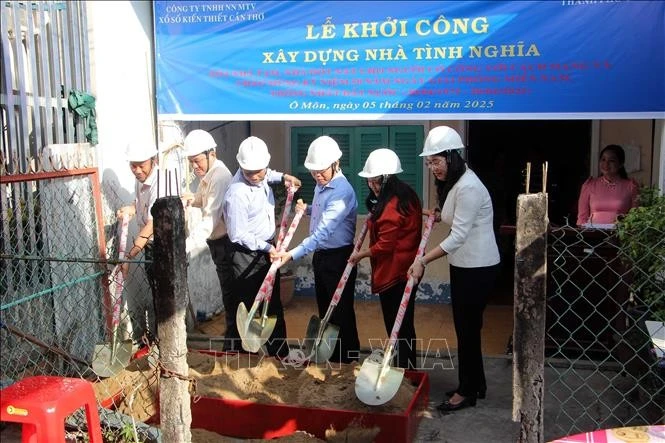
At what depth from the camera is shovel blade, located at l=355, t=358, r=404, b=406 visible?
3.99 metres

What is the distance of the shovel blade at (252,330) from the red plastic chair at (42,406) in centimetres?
186

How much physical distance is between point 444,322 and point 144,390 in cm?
320

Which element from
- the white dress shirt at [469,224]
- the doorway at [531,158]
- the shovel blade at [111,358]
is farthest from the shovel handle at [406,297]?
the doorway at [531,158]

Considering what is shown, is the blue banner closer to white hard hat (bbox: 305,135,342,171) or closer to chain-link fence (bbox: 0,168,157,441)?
white hard hat (bbox: 305,135,342,171)

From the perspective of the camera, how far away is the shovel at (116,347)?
477cm

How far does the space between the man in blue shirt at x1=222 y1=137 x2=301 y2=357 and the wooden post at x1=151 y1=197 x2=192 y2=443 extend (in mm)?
2306

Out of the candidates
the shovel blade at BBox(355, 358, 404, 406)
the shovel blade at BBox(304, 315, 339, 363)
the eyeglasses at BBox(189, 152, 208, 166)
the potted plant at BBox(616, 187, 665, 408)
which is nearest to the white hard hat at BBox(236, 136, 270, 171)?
the eyeglasses at BBox(189, 152, 208, 166)

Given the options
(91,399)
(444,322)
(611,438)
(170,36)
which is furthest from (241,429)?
(170,36)

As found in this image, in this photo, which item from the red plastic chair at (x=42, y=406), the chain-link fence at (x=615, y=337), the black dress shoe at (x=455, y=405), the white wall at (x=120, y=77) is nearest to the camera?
the red plastic chair at (x=42, y=406)

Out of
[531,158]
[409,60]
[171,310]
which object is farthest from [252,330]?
[531,158]

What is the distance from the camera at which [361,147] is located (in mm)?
7055

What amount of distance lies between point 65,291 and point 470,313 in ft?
9.55

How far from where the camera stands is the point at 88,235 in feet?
17.0

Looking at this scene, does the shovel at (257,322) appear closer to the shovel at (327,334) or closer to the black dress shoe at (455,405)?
the shovel at (327,334)
